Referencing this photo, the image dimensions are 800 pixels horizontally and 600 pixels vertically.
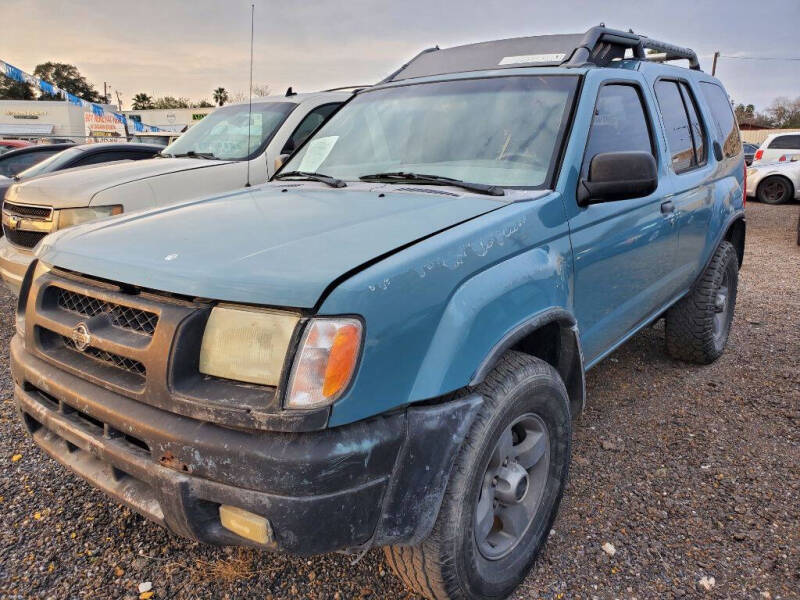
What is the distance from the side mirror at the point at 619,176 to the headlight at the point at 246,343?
1440 mm

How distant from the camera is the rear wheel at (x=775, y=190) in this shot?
14565 millimetres

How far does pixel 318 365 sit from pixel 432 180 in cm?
125

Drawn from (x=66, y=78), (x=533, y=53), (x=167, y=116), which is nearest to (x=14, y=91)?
(x=66, y=78)

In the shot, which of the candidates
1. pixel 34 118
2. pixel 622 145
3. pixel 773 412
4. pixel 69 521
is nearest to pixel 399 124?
pixel 622 145

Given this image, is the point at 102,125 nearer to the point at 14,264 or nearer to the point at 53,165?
the point at 53,165

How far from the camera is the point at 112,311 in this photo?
185 cm

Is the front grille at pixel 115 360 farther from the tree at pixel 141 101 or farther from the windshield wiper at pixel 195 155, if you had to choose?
the tree at pixel 141 101

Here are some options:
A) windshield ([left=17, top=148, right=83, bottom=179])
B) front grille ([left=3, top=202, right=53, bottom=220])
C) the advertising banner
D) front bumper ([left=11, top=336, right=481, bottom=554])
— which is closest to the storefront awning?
the advertising banner

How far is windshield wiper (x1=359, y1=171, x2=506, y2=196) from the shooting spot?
7.63ft

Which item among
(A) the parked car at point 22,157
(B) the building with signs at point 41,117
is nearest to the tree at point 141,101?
(B) the building with signs at point 41,117

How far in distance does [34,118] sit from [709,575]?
184 feet

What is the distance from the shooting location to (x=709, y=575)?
2.22 metres

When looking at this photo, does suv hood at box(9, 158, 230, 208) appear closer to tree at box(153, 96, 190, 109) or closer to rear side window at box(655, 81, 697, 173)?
rear side window at box(655, 81, 697, 173)

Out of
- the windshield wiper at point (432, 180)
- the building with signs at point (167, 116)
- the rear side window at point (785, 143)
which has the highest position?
the building with signs at point (167, 116)
